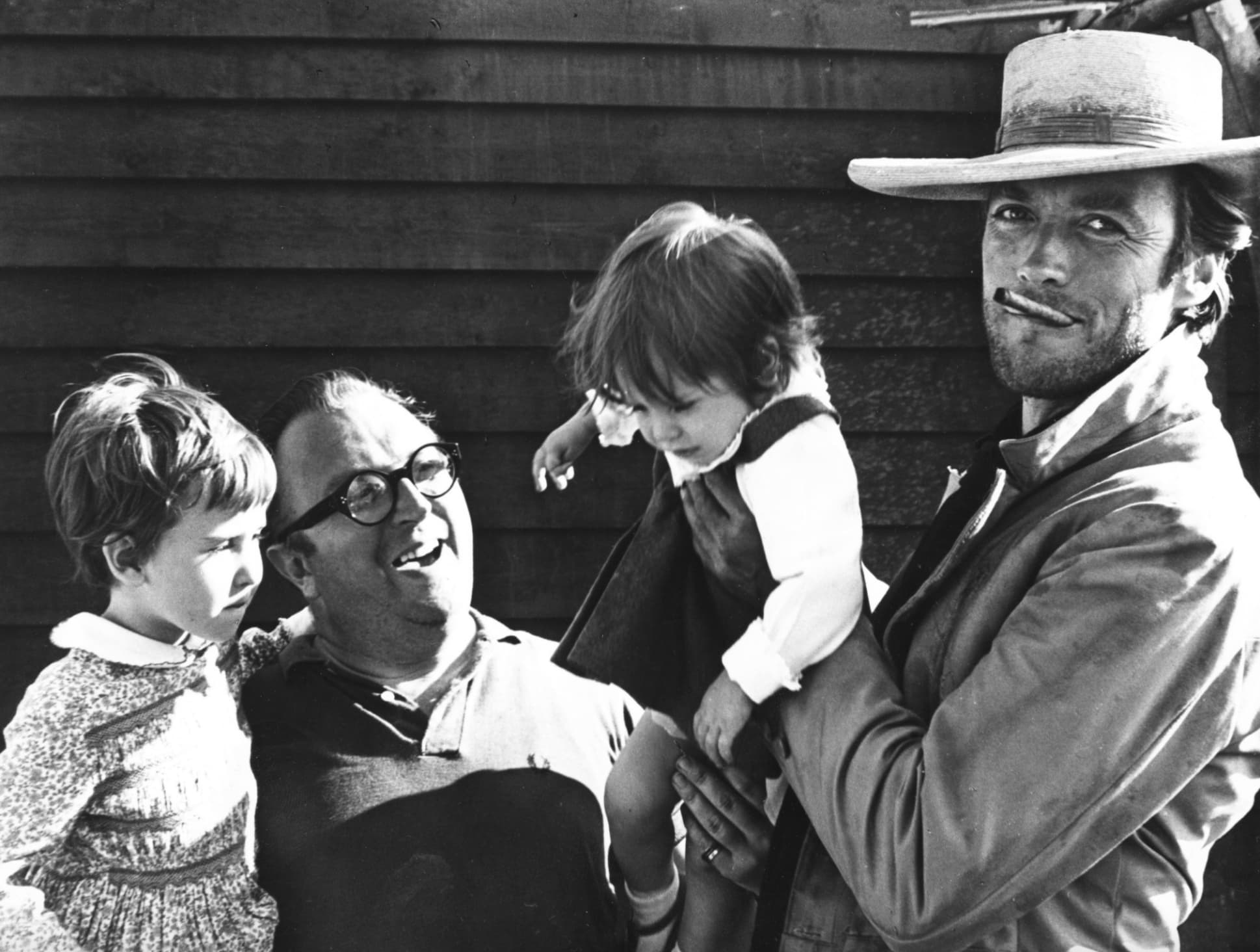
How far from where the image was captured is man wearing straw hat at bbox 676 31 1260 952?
148cm

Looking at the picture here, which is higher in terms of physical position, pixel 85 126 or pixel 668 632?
pixel 85 126

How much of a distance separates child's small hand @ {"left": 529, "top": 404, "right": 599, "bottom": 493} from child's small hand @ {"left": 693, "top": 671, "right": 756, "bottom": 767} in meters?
0.49

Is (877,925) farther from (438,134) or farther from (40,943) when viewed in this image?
(438,134)

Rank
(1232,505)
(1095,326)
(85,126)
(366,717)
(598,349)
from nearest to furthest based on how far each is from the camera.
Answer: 1. (1232,505)
2. (1095,326)
3. (598,349)
4. (366,717)
5. (85,126)

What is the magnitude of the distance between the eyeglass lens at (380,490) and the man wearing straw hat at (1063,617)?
2.30 feet

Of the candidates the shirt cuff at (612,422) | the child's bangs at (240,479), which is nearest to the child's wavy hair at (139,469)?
the child's bangs at (240,479)

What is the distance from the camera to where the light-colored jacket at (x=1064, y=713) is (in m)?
1.47

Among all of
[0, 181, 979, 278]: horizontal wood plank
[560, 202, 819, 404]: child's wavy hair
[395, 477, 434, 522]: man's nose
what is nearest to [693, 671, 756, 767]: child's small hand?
[560, 202, 819, 404]: child's wavy hair

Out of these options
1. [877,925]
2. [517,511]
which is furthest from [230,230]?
[877,925]

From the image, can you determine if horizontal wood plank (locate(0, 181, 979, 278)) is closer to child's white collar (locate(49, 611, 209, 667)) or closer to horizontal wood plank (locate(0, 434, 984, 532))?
horizontal wood plank (locate(0, 434, 984, 532))

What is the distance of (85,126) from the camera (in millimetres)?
3381

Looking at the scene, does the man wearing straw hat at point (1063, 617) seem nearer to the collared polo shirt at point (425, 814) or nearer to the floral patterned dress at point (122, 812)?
the collared polo shirt at point (425, 814)

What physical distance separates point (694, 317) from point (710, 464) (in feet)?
0.71

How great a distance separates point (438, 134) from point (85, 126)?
894mm
